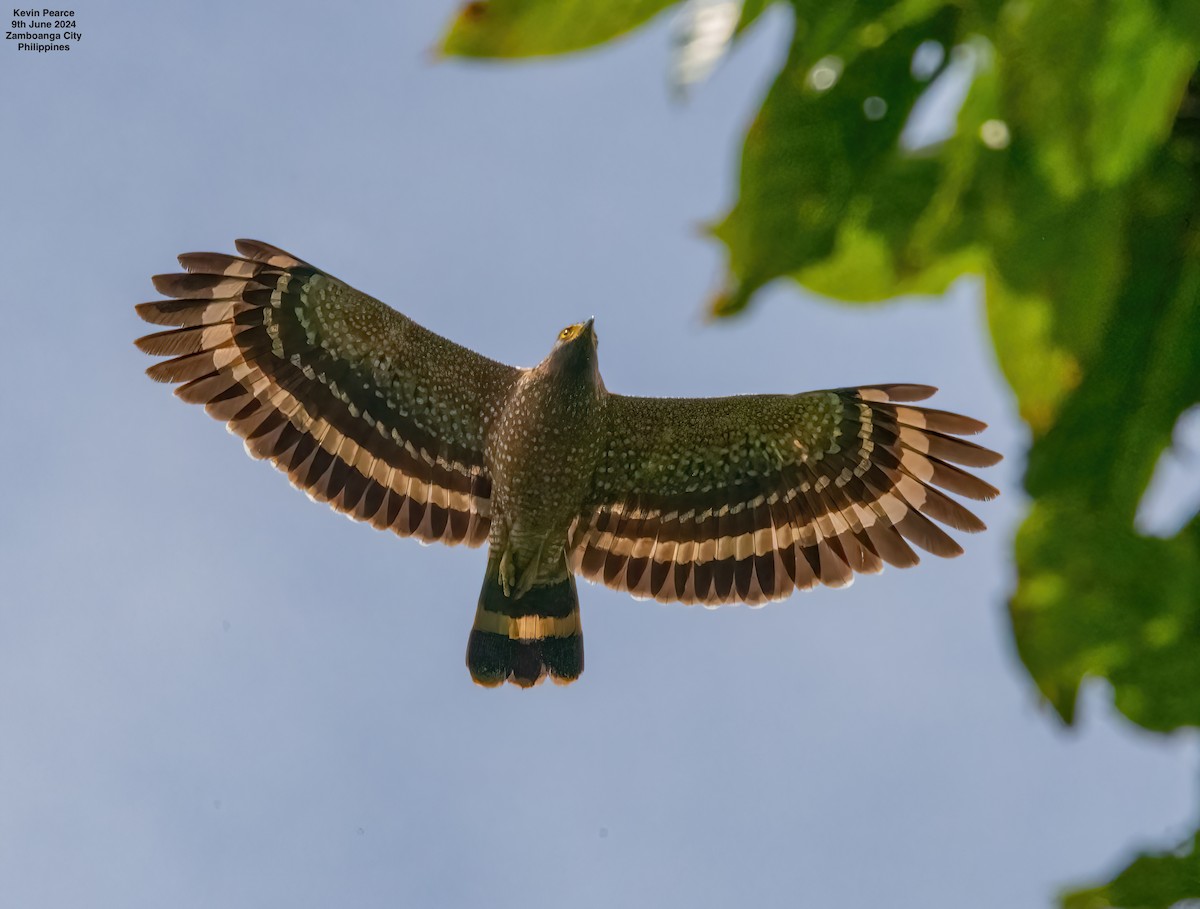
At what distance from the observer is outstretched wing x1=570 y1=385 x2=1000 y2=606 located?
7.97 meters

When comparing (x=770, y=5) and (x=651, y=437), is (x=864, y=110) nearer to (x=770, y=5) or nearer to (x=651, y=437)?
(x=770, y=5)

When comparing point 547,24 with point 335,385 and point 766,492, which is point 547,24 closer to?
point 766,492

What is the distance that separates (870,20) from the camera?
1483 millimetres

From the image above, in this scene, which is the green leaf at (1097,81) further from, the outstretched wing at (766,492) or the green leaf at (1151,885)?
the outstretched wing at (766,492)

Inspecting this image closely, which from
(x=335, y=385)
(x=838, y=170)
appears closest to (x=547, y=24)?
(x=838, y=170)

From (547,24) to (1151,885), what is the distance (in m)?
1.25

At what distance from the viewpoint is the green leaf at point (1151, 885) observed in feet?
4.89

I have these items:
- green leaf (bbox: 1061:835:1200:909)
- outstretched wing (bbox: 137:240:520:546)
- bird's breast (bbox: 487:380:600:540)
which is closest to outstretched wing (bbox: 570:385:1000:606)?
bird's breast (bbox: 487:380:600:540)

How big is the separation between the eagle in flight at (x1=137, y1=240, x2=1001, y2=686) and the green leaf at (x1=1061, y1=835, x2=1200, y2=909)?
6.48 m

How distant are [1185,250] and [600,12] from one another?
0.76 meters

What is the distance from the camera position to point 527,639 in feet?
27.4

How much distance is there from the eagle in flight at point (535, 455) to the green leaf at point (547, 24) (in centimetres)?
644

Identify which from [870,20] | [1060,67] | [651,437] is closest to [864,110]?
[870,20]

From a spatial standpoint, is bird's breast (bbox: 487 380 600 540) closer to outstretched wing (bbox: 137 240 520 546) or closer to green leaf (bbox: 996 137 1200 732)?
outstretched wing (bbox: 137 240 520 546)
